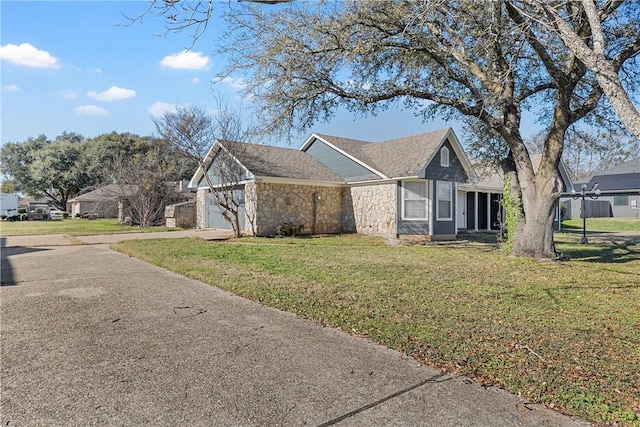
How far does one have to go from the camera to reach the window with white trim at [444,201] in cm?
1688

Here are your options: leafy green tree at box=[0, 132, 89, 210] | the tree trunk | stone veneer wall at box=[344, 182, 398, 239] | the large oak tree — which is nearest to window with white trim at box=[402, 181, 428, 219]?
stone veneer wall at box=[344, 182, 398, 239]

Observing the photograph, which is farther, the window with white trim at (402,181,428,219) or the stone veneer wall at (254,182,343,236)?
the stone veneer wall at (254,182,343,236)

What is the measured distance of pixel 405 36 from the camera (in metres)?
8.77

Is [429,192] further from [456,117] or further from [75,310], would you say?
[75,310]

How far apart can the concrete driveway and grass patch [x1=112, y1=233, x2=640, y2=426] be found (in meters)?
0.34

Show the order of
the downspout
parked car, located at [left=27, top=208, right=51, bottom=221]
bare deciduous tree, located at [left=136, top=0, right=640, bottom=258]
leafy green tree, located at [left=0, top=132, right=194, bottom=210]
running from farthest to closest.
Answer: leafy green tree, located at [left=0, top=132, right=194, bottom=210], parked car, located at [left=27, top=208, right=51, bottom=221], the downspout, bare deciduous tree, located at [left=136, top=0, right=640, bottom=258]

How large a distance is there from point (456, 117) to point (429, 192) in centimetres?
496

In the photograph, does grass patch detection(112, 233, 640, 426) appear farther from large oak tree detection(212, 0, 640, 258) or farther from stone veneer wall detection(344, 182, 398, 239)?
stone veneer wall detection(344, 182, 398, 239)

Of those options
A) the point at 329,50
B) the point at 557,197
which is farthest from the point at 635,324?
the point at 329,50

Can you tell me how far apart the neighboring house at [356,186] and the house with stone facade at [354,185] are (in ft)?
0.14

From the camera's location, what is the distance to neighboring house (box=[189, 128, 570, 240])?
16.7 metres

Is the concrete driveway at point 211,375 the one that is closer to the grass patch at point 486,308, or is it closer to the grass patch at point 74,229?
the grass patch at point 486,308

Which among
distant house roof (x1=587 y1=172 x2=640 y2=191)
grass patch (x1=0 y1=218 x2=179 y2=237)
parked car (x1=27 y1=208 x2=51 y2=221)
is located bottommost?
grass patch (x1=0 y1=218 x2=179 y2=237)

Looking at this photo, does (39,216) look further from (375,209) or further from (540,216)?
(540,216)
